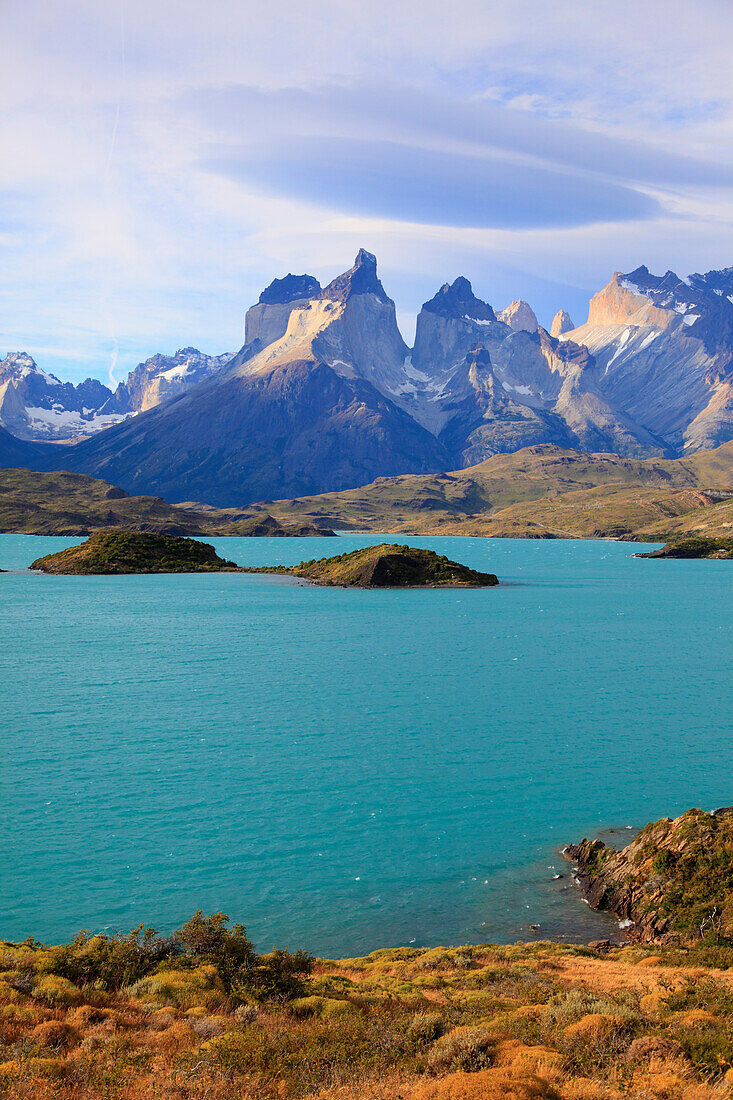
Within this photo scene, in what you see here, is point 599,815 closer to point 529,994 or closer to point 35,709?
point 529,994

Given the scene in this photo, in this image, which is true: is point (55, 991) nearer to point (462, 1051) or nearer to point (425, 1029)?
point (425, 1029)

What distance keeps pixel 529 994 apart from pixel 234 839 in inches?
864

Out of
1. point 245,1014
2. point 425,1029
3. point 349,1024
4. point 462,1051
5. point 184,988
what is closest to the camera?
point 462,1051

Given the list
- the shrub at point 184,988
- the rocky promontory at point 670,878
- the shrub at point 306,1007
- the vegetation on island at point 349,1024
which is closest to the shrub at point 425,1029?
the vegetation on island at point 349,1024

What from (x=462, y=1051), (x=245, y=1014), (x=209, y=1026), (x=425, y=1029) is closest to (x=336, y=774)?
(x=245, y=1014)

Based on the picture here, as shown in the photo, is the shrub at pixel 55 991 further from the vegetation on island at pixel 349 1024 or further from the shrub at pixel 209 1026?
the shrub at pixel 209 1026

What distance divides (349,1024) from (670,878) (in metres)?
20.6

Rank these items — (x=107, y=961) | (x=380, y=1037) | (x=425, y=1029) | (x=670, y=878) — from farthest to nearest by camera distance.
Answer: (x=670, y=878) → (x=107, y=961) → (x=425, y=1029) → (x=380, y=1037)

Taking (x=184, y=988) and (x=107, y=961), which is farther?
(x=107, y=961)

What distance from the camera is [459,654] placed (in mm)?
102625

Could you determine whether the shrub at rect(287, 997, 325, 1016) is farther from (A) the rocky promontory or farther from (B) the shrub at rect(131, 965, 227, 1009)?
(A) the rocky promontory

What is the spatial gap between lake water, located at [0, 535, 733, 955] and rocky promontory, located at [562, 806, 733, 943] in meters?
1.84

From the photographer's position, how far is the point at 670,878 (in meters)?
34.6

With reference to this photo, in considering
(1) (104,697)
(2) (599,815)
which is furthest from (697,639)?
(1) (104,697)
